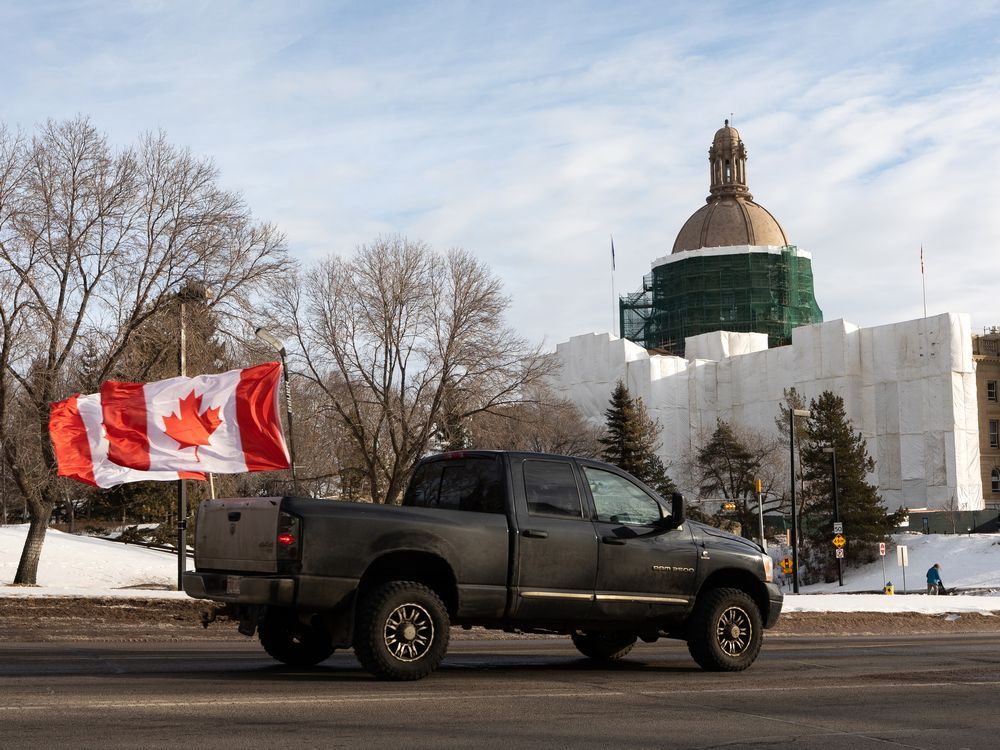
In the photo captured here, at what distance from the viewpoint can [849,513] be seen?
2648 inches

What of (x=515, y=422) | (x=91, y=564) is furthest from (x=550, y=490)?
(x=515, y=422)

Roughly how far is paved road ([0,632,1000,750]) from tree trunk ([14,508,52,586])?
1504 centimetres

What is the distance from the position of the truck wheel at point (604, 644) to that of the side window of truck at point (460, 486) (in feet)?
7.99

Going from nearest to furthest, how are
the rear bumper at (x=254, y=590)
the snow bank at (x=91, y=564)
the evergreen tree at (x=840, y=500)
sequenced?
1. the rear bumper at (x=254, y=590)
2. the snow bank at (x=91, y=564)
3. the evergreen tree at (x=840, y=500)

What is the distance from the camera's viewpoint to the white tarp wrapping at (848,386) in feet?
273

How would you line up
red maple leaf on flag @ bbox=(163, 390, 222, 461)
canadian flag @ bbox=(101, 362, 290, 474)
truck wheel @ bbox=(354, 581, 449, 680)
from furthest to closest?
red maple leaf on flag @ bbox=(163, 390, 222, 461) < canadian flag @ bbox=(101, 362, 290, 474) < truck wheel @ bbox=(354, 581, 449, 680)

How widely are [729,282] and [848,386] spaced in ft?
56.1

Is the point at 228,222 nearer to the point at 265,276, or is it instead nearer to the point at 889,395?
the point at 265,276

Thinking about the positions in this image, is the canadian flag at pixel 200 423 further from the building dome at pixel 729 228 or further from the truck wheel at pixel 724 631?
the building dome at pixel 729 228

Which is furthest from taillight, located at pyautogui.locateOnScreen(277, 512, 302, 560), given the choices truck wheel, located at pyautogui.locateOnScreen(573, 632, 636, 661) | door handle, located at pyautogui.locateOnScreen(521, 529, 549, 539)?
truck wheel, located at pyautogui.locateOnScreen(573, 632, 636, 661)

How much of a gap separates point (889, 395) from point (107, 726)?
281ft

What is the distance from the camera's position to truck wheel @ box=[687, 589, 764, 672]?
461 inches

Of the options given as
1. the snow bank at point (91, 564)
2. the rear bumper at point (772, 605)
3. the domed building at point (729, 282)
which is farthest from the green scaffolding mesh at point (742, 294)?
the rear bumper at point (772, 605)

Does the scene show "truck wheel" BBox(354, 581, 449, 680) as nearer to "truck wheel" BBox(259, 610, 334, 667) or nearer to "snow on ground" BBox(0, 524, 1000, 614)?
"truck wheel" BBox(259, 610, 334, 667)
